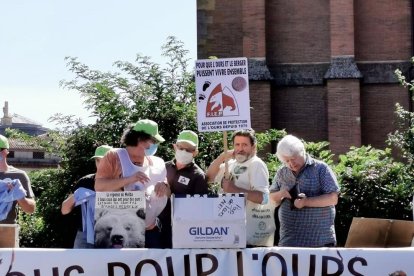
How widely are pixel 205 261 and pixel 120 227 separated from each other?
0.69m

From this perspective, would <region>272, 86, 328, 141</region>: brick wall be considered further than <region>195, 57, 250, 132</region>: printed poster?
Yes

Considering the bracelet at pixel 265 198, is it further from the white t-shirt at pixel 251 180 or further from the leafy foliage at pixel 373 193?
the leafy foliage at pixel 373 193

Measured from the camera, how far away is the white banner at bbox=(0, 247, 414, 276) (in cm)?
555

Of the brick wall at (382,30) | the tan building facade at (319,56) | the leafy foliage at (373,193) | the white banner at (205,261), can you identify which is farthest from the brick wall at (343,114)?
the white banner at (205,261)

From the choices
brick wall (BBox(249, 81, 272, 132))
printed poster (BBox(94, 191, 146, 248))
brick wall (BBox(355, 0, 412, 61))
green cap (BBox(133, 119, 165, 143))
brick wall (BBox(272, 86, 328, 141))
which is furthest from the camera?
brick wall (BBox(272, 86, 328, 141))

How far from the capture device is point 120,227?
19.2 feet

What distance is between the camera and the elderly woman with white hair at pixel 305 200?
653cm

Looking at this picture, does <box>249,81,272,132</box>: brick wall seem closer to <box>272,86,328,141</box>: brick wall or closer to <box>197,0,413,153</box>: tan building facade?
<box>197,0,413,153</box>: tan building facade

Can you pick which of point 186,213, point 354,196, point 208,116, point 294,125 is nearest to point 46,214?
point 354,196

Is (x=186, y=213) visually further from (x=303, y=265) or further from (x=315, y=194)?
(x=315, y=194)

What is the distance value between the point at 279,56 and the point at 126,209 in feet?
47.7

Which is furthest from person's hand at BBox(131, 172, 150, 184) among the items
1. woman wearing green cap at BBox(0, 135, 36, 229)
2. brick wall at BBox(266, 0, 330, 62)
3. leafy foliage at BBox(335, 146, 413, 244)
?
brick wall at BBox(266, 0, 330, 62)

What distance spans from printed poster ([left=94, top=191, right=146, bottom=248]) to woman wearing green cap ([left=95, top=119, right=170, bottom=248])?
1.10ft

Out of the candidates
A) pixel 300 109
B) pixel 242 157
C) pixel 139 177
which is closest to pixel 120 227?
pixel 139 177
